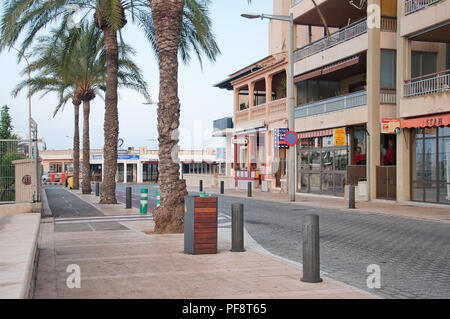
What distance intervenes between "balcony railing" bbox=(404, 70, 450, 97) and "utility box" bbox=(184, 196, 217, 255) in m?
15.3

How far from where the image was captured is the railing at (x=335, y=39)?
1093 inches

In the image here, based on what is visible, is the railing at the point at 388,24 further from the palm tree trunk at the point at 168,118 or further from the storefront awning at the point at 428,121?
the palm tree trunk at the point at 168,118

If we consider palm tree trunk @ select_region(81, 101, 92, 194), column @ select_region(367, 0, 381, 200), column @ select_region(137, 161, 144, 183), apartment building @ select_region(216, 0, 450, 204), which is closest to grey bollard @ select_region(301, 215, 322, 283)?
apartment building @ select_region(216, 0, 450, 204)

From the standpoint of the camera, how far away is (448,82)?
22906 mm

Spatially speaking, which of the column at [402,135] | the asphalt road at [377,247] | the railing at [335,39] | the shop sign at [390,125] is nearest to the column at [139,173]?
the railing at [335,39]

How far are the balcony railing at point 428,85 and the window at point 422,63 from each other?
0.82m

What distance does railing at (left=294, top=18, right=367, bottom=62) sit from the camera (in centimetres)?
2777

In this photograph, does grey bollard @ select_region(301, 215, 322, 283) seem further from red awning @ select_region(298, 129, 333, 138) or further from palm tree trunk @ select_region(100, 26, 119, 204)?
red awning @ select_region(298, 129, 333, 138)

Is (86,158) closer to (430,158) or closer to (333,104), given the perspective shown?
(333,104)

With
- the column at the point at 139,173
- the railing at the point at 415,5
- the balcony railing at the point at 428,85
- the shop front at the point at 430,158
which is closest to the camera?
the shop front at the point at 430,158

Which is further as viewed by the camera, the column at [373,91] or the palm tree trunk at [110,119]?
the column at [373,91]
